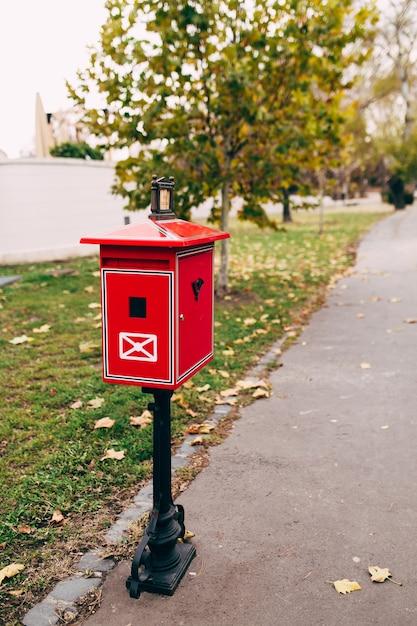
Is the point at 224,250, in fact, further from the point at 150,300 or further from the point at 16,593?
the point at 16,593

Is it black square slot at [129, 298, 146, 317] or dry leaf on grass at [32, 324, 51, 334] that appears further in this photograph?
dry leaf on grass at [32, 324, 51, 334]

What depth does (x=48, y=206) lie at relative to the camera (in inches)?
495

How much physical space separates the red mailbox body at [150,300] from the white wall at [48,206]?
377 inches

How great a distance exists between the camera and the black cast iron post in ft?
8.73

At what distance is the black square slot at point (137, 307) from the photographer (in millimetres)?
2541

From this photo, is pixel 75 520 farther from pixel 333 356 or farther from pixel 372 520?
pixel 333 356

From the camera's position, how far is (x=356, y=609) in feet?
8.33

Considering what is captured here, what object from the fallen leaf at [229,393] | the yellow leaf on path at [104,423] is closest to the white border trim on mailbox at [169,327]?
the yellow leaf on path at [104,423]

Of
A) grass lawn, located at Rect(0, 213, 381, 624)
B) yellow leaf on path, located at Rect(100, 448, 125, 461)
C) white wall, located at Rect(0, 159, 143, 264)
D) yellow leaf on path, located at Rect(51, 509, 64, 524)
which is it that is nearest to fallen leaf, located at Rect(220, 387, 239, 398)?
grass lawn, located at Rect(0, 213, 381, 624)

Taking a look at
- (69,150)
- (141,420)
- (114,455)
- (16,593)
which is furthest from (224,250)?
(69,150)

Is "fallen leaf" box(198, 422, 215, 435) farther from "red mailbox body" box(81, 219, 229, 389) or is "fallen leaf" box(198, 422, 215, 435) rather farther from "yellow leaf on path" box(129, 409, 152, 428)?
"red mailbox body" box(81, 219, 229, 389)

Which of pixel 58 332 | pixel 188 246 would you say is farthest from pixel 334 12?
pixel 188 246

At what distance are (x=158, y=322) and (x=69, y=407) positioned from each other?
2.46m

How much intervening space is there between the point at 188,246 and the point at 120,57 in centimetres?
596
